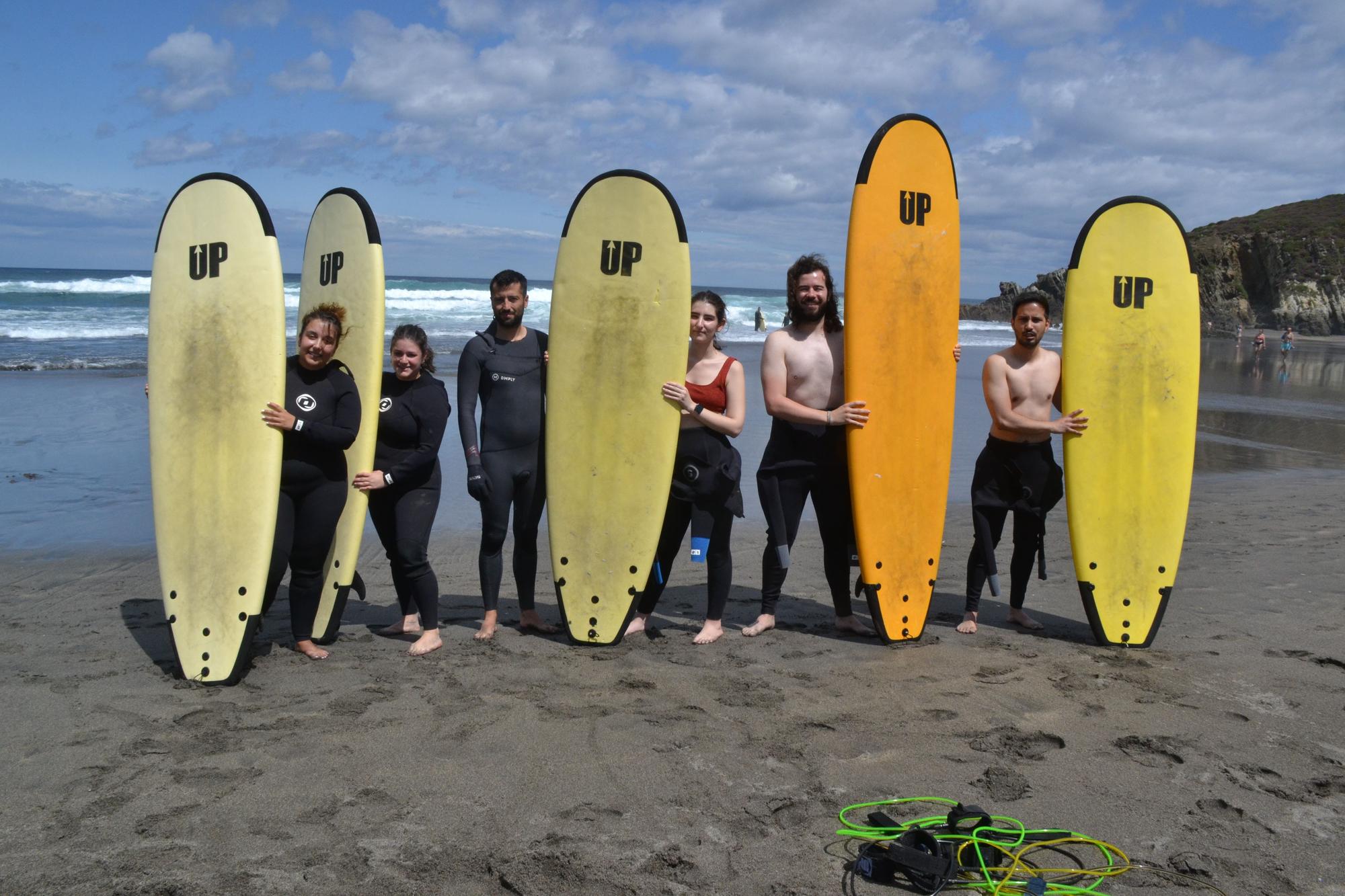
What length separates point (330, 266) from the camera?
442 cm

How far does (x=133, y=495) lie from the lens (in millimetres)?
6980

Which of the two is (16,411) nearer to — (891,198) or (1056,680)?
(891,198)

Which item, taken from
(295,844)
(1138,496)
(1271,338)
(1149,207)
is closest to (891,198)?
(1149,207)

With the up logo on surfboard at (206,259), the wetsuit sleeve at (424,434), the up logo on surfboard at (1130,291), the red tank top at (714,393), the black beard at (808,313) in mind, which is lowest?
the wetsuit sleeve at (424,434)

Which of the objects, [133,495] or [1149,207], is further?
[133,495]

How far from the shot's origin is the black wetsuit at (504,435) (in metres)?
4.10

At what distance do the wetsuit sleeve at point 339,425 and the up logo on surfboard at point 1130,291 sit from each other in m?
3.22

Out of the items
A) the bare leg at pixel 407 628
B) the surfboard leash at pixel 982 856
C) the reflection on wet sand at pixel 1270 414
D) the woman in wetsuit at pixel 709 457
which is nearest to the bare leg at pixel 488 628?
the bare leg at pixel 407 628

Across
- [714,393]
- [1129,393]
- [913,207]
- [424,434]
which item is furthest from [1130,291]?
[424,434]

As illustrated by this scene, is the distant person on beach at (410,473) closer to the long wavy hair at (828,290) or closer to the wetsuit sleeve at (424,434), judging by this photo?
the wetsuit sleeve at (424,434)

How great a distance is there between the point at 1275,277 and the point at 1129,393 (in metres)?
44.8

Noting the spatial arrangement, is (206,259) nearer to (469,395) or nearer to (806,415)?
(469,395)

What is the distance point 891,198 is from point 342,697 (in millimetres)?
2952

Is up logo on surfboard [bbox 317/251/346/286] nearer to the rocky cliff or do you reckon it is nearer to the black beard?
the black beard
